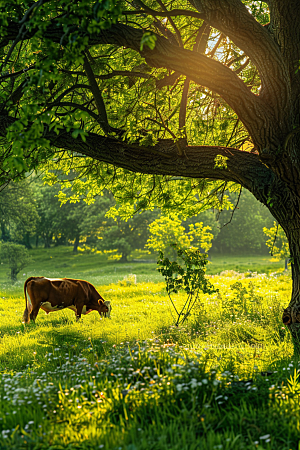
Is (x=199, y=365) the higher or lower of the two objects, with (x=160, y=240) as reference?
lower

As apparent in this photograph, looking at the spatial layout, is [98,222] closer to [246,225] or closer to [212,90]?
[246,225]

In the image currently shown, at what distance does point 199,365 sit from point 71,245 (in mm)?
54590

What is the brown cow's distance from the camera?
28.1 feet

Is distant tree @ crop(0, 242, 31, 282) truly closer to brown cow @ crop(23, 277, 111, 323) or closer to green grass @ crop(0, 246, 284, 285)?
green grass @ crop(0, 246, 284, 285)

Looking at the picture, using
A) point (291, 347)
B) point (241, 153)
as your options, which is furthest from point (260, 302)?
point (241, 153)

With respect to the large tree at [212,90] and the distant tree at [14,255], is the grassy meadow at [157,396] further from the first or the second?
the distant tree at [14,255]

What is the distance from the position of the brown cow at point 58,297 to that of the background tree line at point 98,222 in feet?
55.1

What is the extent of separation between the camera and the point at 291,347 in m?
5.67

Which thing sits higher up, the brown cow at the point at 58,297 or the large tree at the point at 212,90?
the large tree at the point at 212,90

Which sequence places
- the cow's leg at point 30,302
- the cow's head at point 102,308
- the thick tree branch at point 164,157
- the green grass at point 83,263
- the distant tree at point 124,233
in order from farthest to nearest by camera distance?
the distant tree at point 124,233 → the green grass at point 83,263 → the cow's head at point 102,308 → the cow's leg at point 30,302 → the thick tree branch at point 164,157

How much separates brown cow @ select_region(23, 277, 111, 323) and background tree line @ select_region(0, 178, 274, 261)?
1679 cm

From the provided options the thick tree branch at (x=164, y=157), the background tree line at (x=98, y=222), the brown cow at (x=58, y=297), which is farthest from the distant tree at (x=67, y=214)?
the thick tree branch at (x=164, y=157)

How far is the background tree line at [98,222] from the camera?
26.1 meters

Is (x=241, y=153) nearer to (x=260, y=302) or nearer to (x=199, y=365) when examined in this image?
(x=199, y=365)
